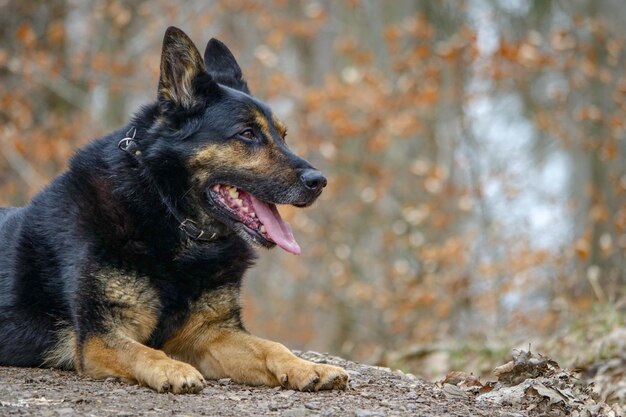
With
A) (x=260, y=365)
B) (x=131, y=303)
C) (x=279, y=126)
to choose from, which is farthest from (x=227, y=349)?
(x=279, y=126)

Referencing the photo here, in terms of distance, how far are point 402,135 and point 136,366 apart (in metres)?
9.84

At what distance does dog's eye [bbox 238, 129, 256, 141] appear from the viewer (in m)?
5.34

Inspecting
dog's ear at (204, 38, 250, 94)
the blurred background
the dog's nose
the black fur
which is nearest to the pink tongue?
the black fur

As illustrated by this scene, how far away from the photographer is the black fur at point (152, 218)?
5133mm

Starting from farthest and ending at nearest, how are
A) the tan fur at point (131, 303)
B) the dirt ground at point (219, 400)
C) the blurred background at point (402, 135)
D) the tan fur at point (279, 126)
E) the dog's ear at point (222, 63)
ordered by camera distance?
the blurred background at point (402, 135) < the dog's ear at point (222, 63) < the tan fur at point (279, 126) < the tan fur at point (131, 303) < the dirt ground at point (219, 400)

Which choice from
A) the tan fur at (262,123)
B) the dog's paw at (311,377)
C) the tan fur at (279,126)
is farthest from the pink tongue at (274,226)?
the dog's paw at (311,377)

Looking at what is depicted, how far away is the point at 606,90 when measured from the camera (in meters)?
12.8

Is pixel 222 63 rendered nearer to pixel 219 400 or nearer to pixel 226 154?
pixel 226 154

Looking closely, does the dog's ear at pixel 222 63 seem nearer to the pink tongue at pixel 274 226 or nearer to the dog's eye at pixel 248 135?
the dog's eye at pixel 248 135

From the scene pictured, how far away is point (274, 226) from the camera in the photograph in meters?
5.27

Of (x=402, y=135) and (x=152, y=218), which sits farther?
(x=402, y=135)

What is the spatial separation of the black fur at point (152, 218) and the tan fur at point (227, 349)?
11 cm

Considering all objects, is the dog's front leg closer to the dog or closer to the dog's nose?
the dog

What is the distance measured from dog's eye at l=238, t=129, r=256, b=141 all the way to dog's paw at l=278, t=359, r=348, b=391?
1.47 meters
